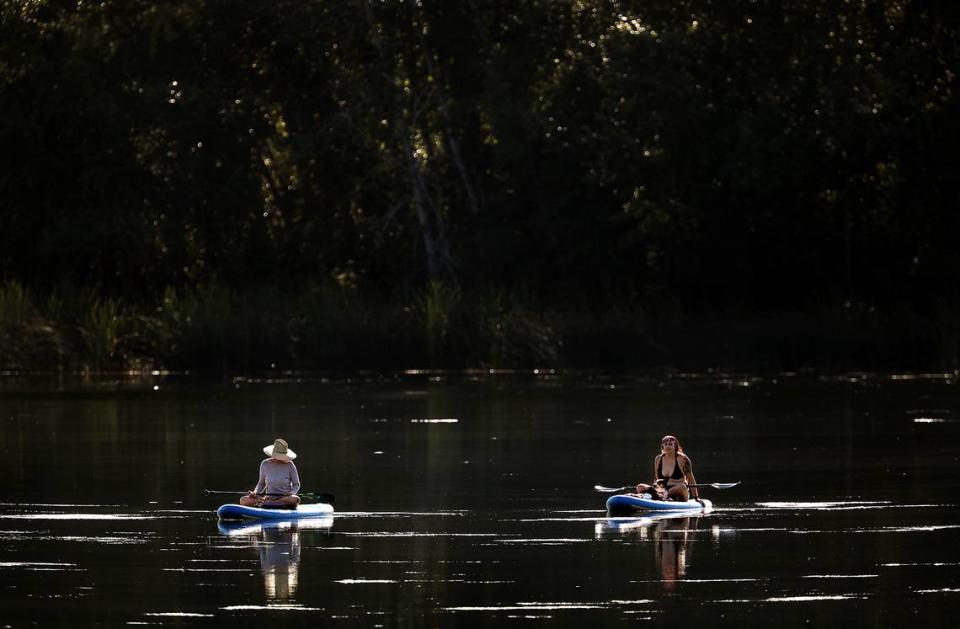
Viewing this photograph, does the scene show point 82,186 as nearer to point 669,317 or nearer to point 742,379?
point 669,317

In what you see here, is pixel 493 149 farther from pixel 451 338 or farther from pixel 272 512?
pixel 272 512

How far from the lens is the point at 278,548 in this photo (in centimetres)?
1733

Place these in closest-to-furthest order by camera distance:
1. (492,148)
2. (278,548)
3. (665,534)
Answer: (278,548) → (665,534) → (492,148)

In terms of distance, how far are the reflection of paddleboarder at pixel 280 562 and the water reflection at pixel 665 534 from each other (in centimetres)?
240

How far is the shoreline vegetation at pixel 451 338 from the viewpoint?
153 ft

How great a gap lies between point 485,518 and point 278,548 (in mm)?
2454

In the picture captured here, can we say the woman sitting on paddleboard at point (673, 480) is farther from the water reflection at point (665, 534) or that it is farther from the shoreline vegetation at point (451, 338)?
the shoreline vegetation at point (451, 338)

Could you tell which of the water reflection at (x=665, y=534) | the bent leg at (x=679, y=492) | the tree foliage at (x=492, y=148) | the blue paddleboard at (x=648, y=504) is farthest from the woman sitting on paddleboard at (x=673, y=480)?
the tree foliage at (x=492, y=148)

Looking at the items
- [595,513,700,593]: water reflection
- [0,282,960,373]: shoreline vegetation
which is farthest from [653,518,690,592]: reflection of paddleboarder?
[0,282,960,373]: shoreline vegetation

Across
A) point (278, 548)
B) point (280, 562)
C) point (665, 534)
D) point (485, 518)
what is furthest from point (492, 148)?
point (280, 562)

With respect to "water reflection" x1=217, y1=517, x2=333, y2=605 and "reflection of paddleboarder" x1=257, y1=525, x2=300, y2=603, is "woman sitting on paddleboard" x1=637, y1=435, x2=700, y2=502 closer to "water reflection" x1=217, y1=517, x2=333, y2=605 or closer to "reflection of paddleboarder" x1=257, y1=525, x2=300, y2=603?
"water reflection" x1=217, y1=517, x2=333, y2=605

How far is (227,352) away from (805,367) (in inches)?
461

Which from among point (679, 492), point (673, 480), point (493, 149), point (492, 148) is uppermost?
point (492, 148)

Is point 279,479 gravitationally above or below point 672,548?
above
